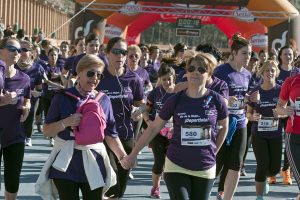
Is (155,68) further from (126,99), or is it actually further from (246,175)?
(126,99)

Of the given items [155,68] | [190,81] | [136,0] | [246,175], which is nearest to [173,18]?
[136,0]

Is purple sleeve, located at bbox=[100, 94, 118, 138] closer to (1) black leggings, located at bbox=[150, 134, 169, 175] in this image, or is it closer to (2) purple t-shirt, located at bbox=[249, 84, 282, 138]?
(1) black leggings, located at bbox=[150, 134, 169, 175]

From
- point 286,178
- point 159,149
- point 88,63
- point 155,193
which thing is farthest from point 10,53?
point 286,178

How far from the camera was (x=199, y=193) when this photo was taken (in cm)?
645

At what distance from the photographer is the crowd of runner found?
6.19m

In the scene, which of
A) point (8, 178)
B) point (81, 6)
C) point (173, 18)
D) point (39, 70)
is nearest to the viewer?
point (8, 178)

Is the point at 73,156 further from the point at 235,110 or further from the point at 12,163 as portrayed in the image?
the point at 235,110

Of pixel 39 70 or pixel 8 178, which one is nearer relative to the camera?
pixel 8 178

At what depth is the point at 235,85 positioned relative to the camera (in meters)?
9.19

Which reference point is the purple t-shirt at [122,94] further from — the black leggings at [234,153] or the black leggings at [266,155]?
the black leggings at [266,155]

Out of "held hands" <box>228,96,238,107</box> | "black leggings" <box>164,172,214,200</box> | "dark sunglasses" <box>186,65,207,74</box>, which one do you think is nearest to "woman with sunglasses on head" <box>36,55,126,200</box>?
"black leggings" <box>164,172,214,200</box>

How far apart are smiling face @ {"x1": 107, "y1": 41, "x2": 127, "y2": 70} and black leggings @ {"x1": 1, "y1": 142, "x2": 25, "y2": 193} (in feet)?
3.94

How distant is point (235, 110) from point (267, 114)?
5.84 ft

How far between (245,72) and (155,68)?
249 inches
